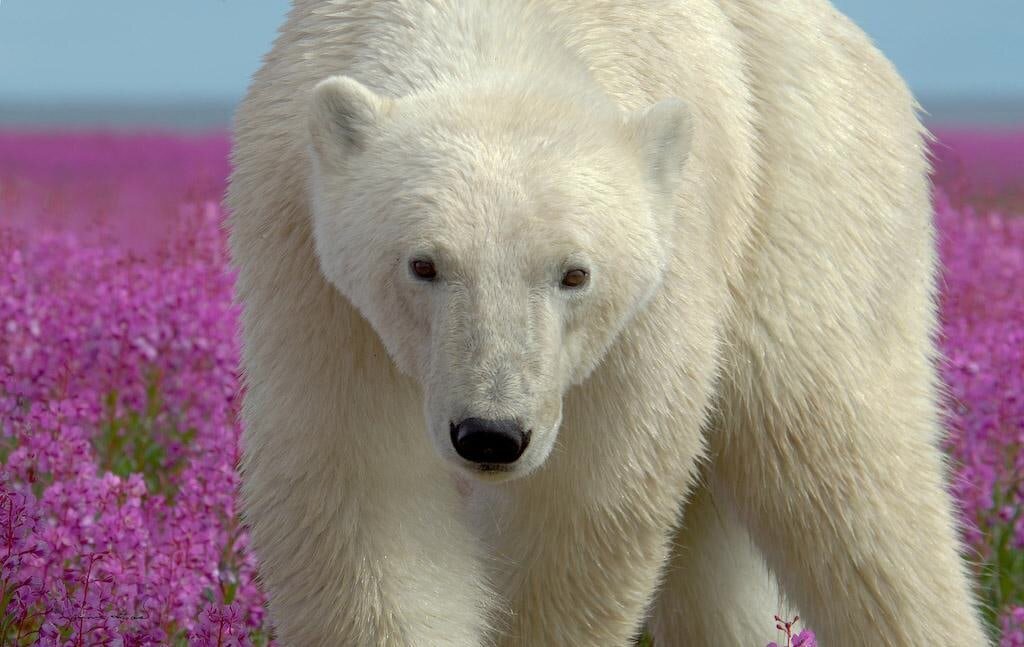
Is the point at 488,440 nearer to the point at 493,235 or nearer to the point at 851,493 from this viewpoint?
the point at 493,235

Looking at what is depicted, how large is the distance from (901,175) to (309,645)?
1832 mm

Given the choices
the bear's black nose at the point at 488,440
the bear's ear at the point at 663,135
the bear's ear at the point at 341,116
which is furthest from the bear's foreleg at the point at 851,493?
the bear's ear at the point at 341,116

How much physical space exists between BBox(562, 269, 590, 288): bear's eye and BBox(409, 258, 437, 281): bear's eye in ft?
0.78

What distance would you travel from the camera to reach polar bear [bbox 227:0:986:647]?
109 inches

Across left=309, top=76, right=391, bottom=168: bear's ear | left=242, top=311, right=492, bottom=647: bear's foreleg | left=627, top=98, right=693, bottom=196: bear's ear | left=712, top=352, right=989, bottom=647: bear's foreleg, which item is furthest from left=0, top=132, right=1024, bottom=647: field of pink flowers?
left=627, top=98, right=693, bottom=196: bear's ear

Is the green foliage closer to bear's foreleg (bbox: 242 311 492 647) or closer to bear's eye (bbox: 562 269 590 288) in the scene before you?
bear's foreleg (bbox: 242 311 492 647)

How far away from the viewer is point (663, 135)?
9.61 feet

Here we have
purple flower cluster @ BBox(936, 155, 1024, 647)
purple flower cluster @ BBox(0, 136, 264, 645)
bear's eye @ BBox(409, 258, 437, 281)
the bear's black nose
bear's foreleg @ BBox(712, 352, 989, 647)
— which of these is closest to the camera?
the bear's black nose

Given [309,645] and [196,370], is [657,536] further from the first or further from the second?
[196,370]

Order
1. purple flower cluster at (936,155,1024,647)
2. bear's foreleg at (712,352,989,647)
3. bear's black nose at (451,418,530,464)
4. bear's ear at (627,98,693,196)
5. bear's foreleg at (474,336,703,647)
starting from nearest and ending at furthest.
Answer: bear's black nose at (451,418,530,464) < bear's ear at (627,98,693,196) < bear's foreleg at (474,336,703,647) < bear's foreleg at (712,352,989,647) < purple flower cluster at (936,155,1024,647)

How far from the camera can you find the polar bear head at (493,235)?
267cm

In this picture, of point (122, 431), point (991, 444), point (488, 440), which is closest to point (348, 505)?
point (488, 440)

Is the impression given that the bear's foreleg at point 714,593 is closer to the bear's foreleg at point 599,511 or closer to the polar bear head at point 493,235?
the bear's foreleg at point 599,511

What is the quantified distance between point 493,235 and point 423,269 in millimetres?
152
